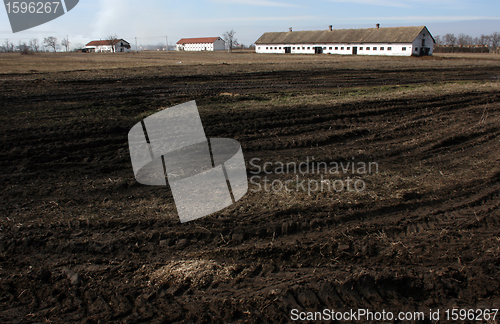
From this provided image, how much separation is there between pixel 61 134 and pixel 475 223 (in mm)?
8736

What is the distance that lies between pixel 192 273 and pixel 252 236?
0.97 metres

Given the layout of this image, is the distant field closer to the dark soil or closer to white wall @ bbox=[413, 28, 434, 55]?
white wall @ bbox=[413, 28, 434, 55]

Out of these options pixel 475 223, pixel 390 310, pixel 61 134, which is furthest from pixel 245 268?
pixel 61 134

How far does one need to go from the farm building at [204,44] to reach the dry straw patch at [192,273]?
5098 inches

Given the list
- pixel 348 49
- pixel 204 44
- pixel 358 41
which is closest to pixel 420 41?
pixel 358 41

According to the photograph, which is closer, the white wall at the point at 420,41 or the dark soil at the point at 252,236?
the dark soil at the point at 252,236

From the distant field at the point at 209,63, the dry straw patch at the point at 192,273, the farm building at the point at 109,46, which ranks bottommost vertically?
the dry straw patch at the point at 192,273

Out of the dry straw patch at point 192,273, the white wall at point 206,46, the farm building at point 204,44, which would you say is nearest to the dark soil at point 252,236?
the dry straw patch at point 192,273

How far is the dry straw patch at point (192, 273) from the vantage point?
346 cm

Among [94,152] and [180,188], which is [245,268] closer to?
[180,188]

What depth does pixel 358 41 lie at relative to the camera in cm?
6034

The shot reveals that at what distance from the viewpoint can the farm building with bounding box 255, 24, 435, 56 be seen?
5600cm

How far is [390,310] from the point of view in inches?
121

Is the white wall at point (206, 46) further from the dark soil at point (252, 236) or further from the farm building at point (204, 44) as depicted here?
the dark soil at point (252, 236)
